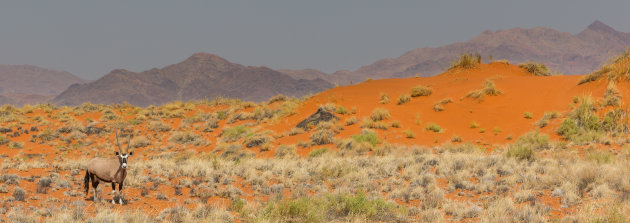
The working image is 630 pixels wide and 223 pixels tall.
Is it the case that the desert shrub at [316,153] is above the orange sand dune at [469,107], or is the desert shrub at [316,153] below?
below

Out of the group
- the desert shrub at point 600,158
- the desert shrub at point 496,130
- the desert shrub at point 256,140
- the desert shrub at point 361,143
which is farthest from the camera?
the desert shrub at point 256,140

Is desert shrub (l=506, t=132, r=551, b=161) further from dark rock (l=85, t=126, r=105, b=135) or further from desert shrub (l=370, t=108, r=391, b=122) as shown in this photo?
dark rock (l=85, t=126, r=105, b=135)

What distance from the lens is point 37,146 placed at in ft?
74.0

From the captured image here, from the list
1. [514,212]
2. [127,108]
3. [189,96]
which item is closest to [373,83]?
[127,108]

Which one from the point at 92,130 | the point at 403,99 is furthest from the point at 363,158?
the point at 92,130

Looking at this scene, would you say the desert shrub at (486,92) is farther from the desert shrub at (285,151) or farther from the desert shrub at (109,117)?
the desert shrub at (109,117)

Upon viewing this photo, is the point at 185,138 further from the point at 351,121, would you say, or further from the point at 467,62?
the point at 467,62

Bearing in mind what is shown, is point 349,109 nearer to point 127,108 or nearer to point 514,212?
point 514,212

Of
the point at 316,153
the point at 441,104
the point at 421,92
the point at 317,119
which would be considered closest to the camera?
the point at 316,153

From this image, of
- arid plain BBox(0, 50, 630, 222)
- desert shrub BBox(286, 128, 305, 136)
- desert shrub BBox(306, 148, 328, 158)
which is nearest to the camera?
arid plain BBox(0, 50, 630, 222)

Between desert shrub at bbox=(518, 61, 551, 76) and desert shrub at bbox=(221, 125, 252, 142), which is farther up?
desert shrub at bbox=(518, 61, 551, 76)

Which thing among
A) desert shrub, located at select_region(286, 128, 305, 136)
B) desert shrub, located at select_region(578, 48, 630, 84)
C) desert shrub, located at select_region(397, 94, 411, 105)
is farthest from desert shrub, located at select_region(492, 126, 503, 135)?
desert shrub, located at select_region(286, 128, 305, 136)

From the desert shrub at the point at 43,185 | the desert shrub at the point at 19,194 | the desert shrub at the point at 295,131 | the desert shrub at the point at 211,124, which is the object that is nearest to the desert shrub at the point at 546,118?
the desert shrub at the point at 295,131

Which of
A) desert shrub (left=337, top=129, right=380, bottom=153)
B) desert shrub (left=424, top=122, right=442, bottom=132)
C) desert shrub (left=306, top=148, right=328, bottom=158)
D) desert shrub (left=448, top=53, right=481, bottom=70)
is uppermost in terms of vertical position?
desert shrub (left=448, top=53, right=481, bottom=70)
